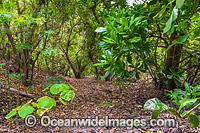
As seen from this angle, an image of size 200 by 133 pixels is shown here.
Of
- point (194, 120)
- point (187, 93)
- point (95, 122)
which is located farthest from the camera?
point (95, 122)

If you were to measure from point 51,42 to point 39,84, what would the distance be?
40.4 inches

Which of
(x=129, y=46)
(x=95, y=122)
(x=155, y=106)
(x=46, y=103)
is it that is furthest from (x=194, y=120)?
(x=95, y=122)

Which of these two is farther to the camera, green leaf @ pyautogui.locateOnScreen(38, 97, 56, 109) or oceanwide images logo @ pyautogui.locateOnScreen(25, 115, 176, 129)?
oceanwide images logo @ pyautogui.locateOnScreen(25, 115, 176, 129)

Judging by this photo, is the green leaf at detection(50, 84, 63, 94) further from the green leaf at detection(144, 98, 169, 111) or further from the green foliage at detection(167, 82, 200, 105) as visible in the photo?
the green foliage at detection(167, 82, 200, 105)

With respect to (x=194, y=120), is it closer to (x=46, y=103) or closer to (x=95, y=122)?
(x=46, y=103)

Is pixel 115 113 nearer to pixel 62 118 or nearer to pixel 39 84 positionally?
pixel 62 118

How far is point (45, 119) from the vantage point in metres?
2.01

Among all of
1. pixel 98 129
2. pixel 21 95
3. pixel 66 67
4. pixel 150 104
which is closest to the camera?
pixel 150 104

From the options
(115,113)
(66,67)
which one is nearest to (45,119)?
(115,113)

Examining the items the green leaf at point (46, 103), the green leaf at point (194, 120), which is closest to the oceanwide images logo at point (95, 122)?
the green leaf at point (194, 120)

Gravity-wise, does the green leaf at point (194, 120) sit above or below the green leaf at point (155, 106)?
below

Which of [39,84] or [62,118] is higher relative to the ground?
[39,84]

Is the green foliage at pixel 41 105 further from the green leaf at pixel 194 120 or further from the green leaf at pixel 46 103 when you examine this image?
the green leaf at pixel 194 120

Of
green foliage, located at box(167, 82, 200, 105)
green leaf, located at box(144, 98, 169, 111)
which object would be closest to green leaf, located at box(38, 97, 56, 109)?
green leaf, located at box(144, 98, 169, 111)
